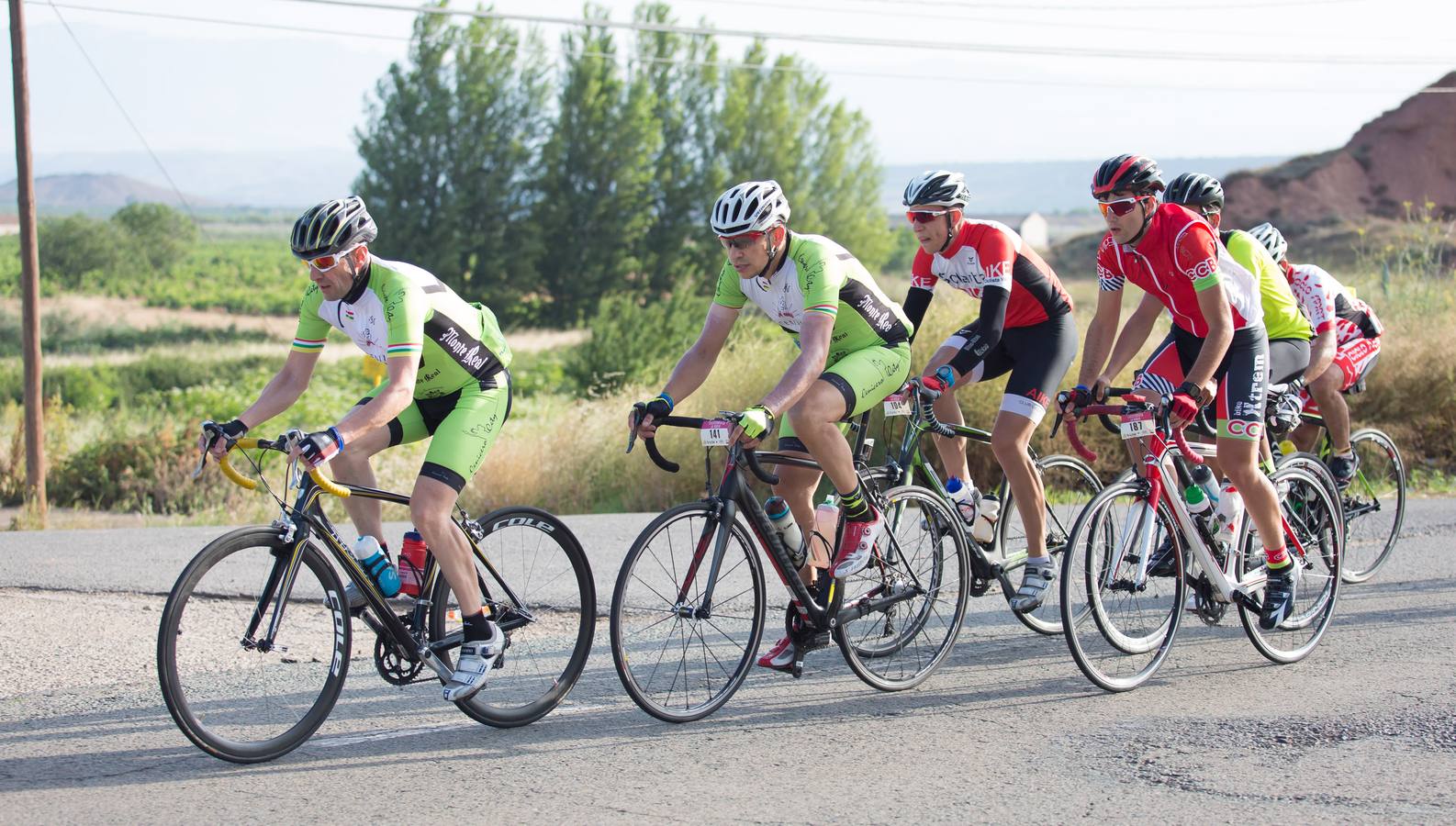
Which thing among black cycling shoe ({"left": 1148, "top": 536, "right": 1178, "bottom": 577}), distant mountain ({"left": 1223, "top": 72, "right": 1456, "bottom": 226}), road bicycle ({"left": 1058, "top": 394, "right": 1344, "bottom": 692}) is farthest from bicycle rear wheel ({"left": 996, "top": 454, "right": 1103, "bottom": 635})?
distant mountain ({"left": 1223, "top": 72, "right": 1456, "bottom": 226})

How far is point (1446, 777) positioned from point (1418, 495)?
26.0 ft

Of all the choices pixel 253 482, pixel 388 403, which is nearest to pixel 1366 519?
pixel 388 403

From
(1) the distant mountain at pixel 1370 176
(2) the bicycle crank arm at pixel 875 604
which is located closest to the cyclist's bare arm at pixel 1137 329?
(2) the bicycle crank arm at pixel 875 604

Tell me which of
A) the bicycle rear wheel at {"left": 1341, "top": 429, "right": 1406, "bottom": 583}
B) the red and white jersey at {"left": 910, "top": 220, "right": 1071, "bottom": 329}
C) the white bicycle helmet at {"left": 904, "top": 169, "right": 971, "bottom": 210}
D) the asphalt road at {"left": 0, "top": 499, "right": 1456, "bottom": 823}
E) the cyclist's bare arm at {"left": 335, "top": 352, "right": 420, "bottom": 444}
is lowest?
the asphalt road at {"left": 0, "top": 499, "right": 1456, "bottom": 823}

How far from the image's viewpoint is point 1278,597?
6180 mm

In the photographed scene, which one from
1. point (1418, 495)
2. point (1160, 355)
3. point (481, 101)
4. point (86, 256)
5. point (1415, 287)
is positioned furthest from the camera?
point (86, 256)

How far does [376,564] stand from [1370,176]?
7052cm

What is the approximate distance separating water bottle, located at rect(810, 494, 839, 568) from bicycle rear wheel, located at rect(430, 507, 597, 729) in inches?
37.1

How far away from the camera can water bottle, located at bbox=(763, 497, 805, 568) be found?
18.1ft

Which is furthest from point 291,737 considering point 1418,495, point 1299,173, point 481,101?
point 1299,173

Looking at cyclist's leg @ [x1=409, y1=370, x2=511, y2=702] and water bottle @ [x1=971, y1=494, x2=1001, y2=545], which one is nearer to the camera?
cyclist's leg @ [x1=409, y1=370, x2=511, y2=702]

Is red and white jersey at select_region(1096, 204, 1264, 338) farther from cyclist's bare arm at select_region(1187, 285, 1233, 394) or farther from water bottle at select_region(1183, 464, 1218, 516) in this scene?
water bottle at select_region(1183, 464, 1218, 516)

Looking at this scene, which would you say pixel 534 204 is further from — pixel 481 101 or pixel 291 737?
pixel 291 737

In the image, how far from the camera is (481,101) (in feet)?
226
